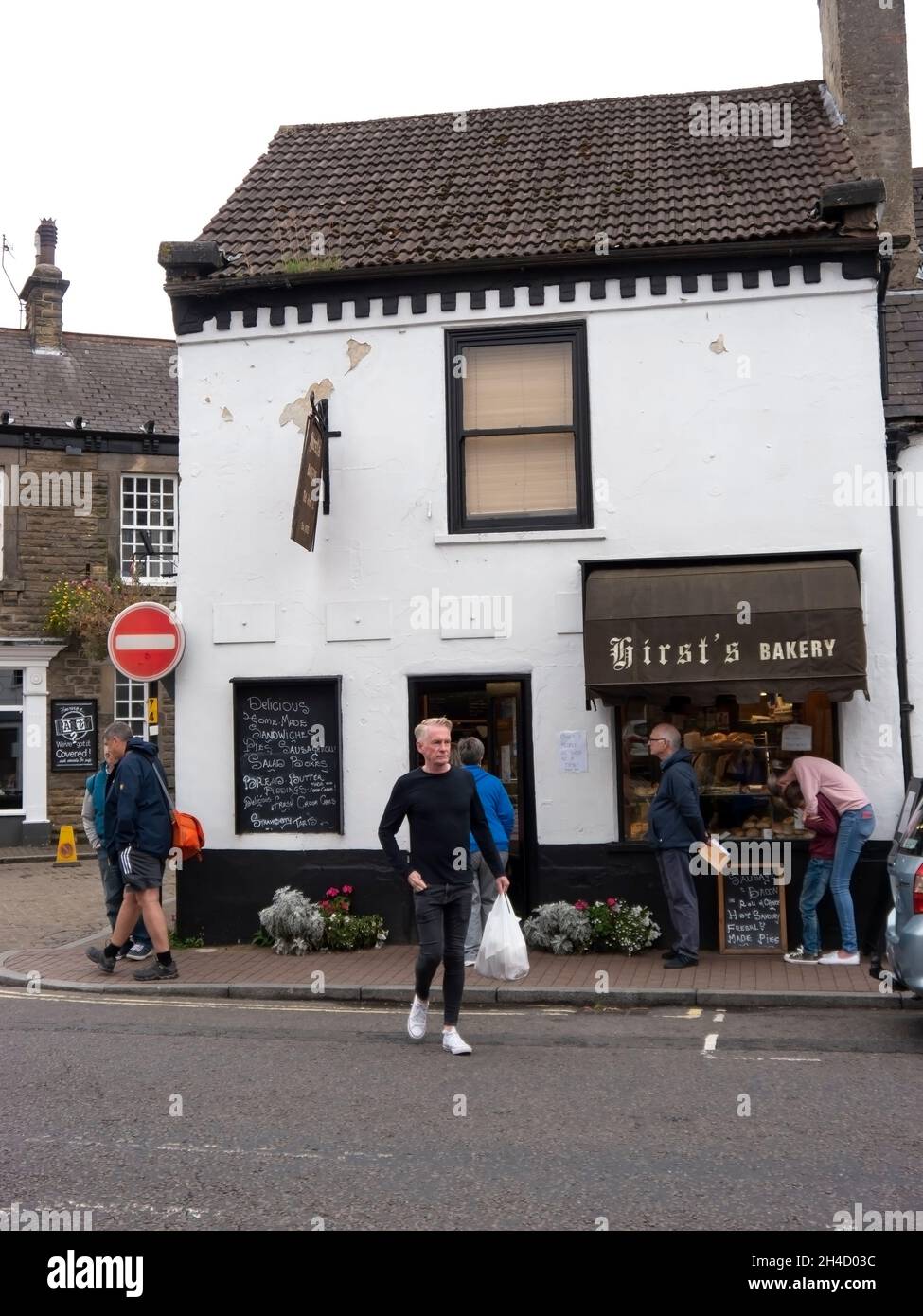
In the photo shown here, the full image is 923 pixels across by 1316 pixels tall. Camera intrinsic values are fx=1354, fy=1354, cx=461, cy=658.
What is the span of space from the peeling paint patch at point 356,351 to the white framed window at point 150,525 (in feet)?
44.0

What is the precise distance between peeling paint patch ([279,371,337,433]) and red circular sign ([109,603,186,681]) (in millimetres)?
2046

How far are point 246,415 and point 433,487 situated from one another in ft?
6.24

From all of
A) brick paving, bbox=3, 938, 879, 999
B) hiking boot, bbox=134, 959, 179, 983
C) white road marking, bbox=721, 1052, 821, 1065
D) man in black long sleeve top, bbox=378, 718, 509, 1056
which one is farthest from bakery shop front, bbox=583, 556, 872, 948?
hiking boot, bbox=134, 959, 179, 983

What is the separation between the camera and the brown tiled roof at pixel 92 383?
25047 millimetres

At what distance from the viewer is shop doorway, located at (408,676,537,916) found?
460 inches

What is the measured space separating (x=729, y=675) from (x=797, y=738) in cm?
106

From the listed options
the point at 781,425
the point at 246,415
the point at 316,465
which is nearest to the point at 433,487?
the point at 316,465

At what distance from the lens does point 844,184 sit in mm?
11375

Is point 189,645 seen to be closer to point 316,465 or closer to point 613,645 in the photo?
point 316,465
